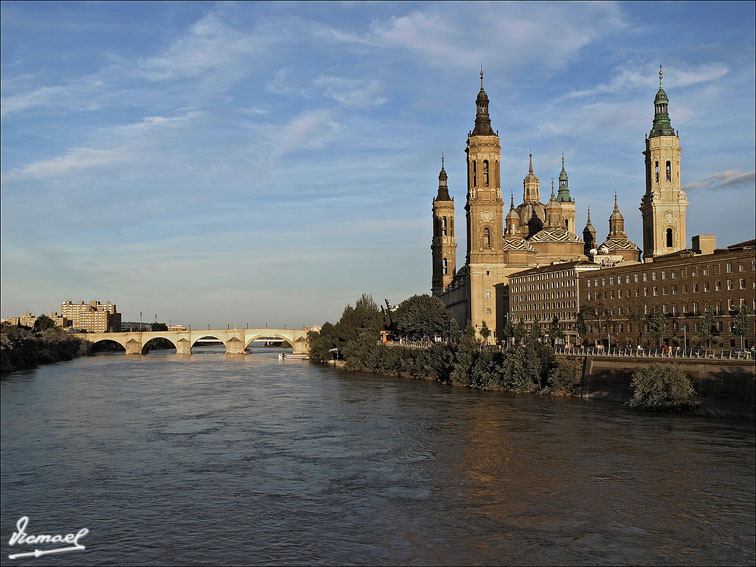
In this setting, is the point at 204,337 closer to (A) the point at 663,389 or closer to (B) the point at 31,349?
(B) the point at 31,349

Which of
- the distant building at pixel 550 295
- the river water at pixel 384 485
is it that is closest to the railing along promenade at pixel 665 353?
the river water at pixel 384 485

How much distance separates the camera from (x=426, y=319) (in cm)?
12275

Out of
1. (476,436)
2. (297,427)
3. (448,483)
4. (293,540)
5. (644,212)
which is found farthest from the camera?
(644,212)

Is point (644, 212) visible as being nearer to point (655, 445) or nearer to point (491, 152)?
point (491, 152)

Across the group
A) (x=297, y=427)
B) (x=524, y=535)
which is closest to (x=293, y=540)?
(x=524, y=535)

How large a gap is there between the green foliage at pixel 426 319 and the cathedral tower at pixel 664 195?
118 feet

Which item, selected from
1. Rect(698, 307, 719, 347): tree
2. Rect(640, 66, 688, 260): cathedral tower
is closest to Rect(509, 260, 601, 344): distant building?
Rect(640, 66, 688, 260): cathedral tower

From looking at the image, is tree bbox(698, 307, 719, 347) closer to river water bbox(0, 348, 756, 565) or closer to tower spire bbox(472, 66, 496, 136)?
river water bbox(0, 348, 756, 565)

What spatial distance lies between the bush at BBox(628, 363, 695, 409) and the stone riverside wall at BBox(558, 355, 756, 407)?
1192 millimetres

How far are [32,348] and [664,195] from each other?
11330cm

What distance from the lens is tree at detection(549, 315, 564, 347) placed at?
90875 mm

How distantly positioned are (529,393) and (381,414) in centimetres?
1943

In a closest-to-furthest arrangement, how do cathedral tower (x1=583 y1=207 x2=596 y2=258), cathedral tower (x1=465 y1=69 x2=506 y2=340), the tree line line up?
the tree line, cathedral tower (x1=465 y1=69 x2=506 y2=340), cathedral tower (x1=583 y1=207 x2=596 y2=258)

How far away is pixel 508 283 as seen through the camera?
431ft
